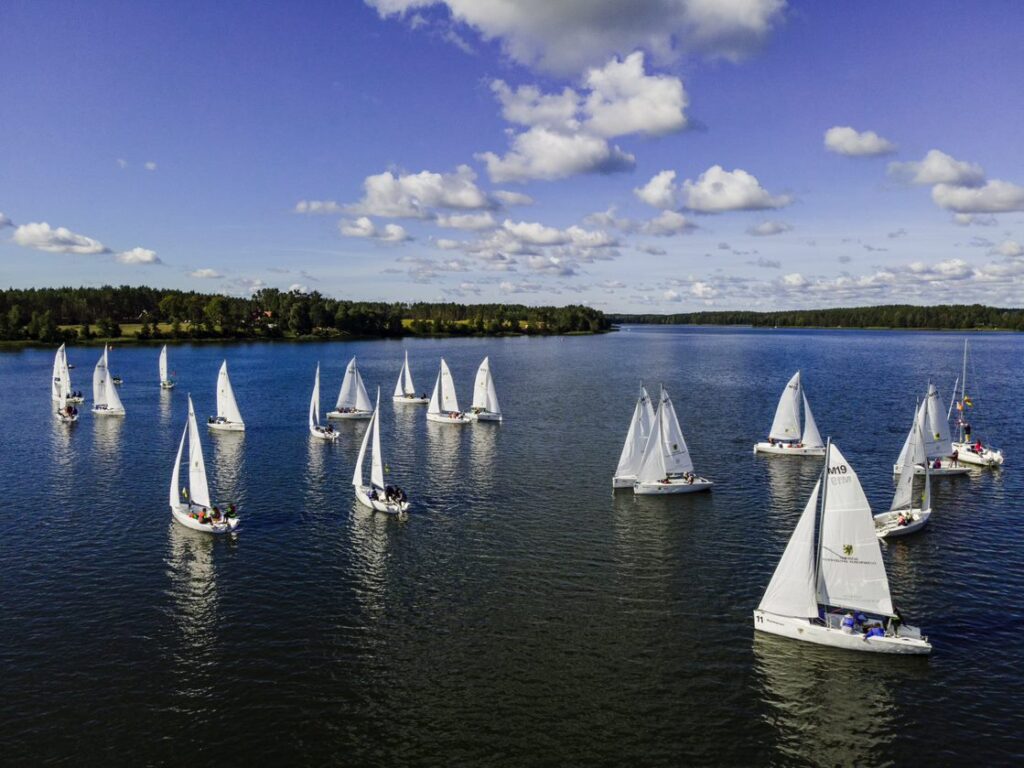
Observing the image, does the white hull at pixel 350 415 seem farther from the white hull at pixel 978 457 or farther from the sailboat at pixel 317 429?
the white hull at pixel 978 457

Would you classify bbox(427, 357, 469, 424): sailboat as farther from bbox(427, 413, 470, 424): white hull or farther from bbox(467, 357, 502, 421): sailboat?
bbox(467, 357, 502, 421): sailboat

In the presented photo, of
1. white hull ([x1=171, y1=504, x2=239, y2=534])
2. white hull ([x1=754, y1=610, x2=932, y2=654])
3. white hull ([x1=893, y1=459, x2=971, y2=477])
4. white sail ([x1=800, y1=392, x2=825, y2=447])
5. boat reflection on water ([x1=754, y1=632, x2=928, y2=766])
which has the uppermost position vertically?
white sail ([x1=800, y1=392, x2=825, y2=447])

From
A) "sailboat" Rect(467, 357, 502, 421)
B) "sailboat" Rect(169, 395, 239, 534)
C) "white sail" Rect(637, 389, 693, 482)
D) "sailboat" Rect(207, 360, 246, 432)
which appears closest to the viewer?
"sailboat" Rect(169, 395, 239, 534)

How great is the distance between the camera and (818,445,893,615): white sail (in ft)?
120

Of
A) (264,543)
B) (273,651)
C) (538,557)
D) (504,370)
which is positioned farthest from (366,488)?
(504,370)

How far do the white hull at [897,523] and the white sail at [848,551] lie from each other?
15.9 m

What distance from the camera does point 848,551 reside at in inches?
1457

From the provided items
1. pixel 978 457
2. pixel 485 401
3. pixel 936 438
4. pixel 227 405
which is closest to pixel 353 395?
pixel 227 405

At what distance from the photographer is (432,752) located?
1075 inches

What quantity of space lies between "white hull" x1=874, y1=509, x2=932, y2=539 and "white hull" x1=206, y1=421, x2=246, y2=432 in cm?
7534

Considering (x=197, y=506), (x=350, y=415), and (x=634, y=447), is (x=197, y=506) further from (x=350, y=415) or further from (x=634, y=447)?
(x=350, y=415)

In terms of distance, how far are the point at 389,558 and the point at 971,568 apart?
130 feet

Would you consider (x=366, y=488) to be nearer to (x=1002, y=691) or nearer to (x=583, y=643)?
(x=583, y=643)

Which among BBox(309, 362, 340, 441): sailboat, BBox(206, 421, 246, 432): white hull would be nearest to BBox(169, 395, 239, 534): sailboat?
BBox(309, 362, 340, 441): sailboat
